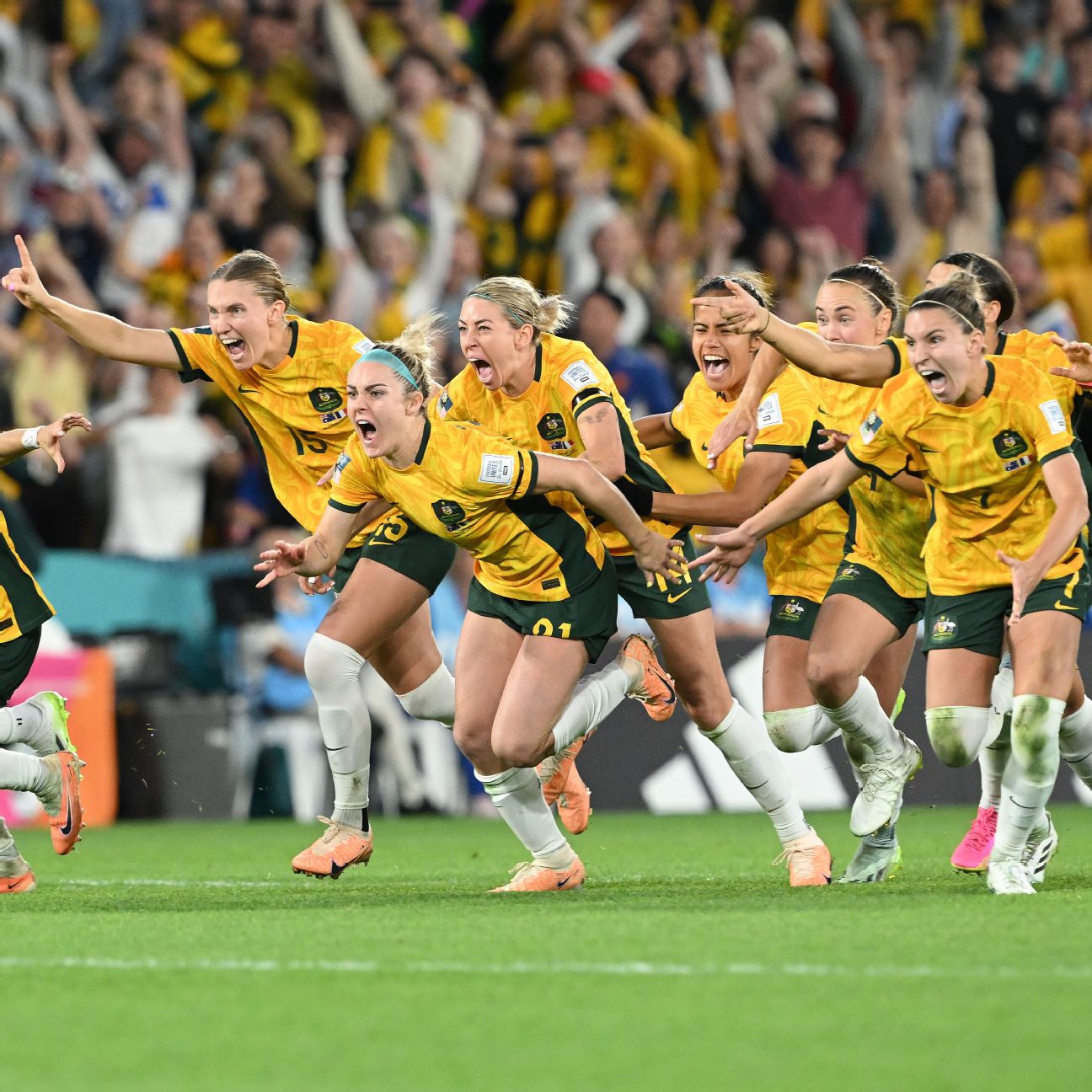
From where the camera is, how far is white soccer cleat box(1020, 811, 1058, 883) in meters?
6.96

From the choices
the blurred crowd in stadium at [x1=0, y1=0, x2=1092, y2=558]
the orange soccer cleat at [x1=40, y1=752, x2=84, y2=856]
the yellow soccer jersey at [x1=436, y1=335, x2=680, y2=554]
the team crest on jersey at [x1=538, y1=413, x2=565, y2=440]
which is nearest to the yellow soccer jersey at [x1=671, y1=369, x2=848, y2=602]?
the yellow soccer jersey at [x1=436, y1=335, x2=680, y2=554]

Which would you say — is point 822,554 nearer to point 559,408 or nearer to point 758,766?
point 758,766

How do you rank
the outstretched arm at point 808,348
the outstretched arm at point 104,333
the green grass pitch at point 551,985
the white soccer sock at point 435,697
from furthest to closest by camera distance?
the white soccer sock at point 435,697
the outstretched arm at point 104,333
the outstretched arm at point 808,348
the green grass pitch at point 551,985

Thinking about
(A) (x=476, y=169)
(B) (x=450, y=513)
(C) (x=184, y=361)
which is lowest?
(B) (x=450, y=513)

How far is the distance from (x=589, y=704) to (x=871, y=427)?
145 centimetres

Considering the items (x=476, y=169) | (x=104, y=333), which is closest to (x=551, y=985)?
(x=104, y=333)

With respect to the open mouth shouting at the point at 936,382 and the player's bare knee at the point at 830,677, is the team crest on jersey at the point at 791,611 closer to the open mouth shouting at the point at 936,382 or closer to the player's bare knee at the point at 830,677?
the player's bare knee at the point at 830,677

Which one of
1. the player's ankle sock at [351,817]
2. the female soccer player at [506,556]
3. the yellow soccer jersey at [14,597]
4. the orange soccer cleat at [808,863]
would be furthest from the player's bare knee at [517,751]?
the yellow soccer jersey at [14,597]

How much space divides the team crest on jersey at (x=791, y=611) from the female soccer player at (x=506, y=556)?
2.80 feet

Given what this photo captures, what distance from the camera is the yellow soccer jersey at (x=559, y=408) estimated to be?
702cm

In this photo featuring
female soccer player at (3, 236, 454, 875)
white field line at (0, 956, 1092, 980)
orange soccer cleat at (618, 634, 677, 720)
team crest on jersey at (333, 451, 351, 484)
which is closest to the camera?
white field line at (0, 956, 1092, 980)

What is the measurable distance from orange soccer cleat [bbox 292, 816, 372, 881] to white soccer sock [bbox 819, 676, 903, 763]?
68.9 inches

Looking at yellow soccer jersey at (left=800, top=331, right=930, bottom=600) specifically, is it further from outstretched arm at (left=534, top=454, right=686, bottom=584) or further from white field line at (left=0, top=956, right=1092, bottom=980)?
white field line at (left=0, top=956, right=1092, bottom=980)

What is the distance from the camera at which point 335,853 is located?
7.35 meters
